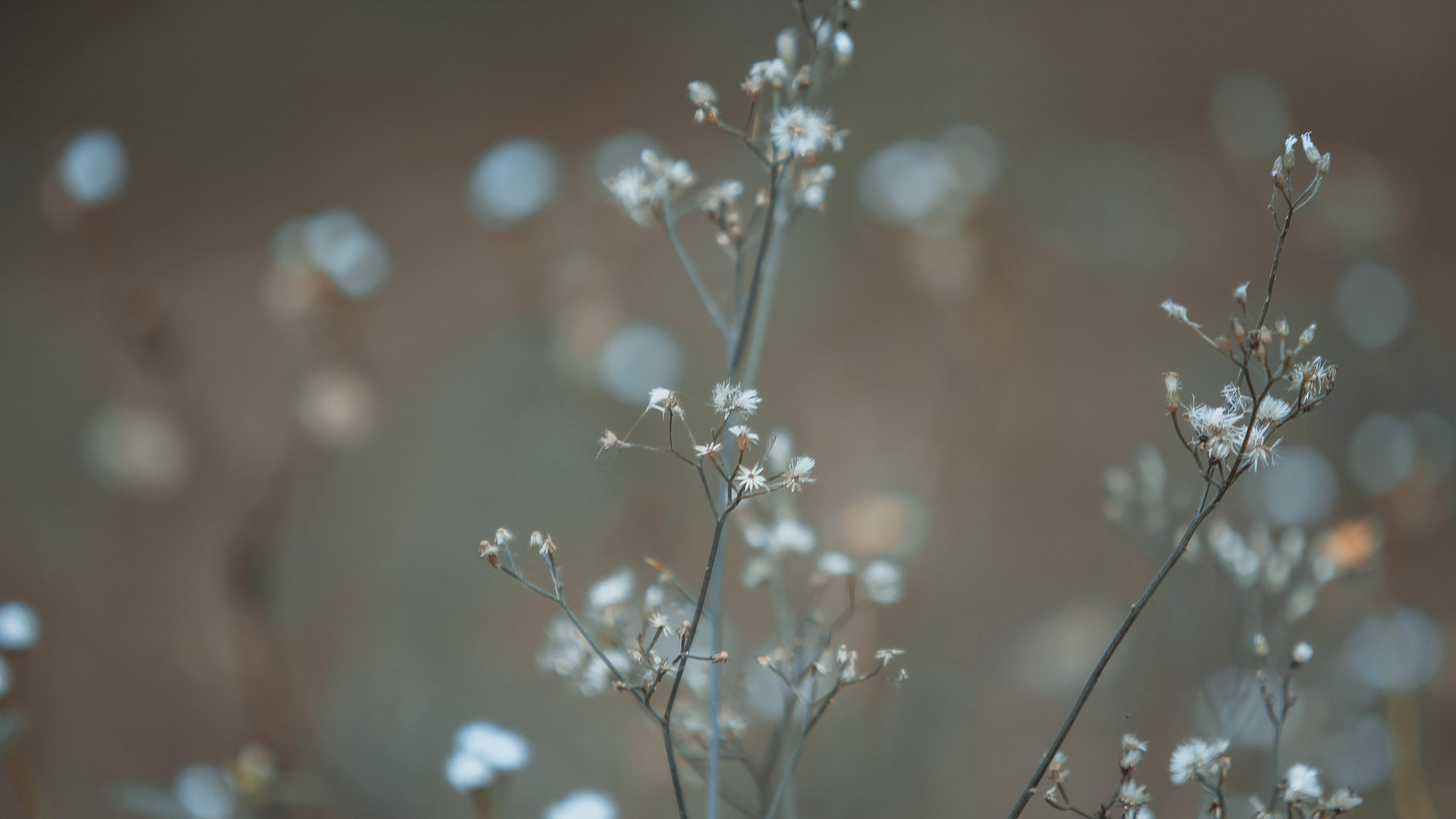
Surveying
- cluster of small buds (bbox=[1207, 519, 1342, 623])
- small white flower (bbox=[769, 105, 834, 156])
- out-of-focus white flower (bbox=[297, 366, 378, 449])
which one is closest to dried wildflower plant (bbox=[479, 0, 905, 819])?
small white flower (bbox=[769, 105, 834, 156])

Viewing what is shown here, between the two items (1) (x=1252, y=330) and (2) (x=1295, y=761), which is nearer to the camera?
(1) (x=1252, y=330)

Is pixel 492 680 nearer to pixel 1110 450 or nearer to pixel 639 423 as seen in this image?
pixel 639 423

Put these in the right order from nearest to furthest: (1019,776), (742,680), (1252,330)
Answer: (1252,330)
(742,680)
(1019,776)

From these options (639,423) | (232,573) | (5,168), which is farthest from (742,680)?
(5,168)

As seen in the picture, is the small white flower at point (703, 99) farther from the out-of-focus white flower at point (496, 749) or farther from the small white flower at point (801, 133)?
the out-of-focus white flower at point (496, 749)

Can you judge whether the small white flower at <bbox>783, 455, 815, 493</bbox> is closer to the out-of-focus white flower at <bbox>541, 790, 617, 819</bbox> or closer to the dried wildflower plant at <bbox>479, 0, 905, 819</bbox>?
the dried wildflower plant at <bbox>479, 0, 905, 819</bbox>

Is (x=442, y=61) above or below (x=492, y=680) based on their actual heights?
above

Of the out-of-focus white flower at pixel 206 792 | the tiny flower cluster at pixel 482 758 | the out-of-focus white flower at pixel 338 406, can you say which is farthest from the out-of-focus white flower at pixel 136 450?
the tiny flower cluster at pixel 482 758

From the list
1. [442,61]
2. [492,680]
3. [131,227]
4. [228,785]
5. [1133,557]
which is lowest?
[228,785]
